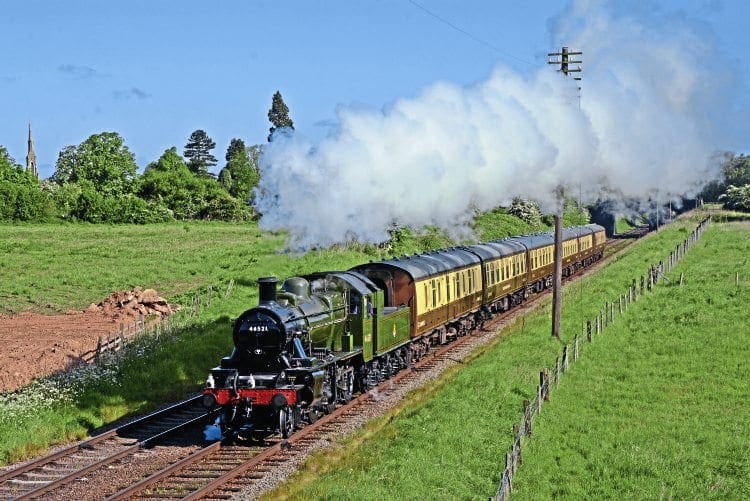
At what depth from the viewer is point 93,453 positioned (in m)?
19.8

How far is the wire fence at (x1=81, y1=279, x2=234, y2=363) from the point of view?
1184 inches

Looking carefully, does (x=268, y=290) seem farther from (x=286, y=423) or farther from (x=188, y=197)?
(x=188, y=197)

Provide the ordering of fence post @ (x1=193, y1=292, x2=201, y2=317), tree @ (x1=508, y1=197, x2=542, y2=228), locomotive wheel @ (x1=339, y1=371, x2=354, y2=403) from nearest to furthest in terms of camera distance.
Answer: locomotive wheel @ (x1=339, y1=371, x2=354, y2=403)
fence post @ (x1=193, y1=292, x2=201, y2=317)
tree @ (x1=508, y1=197, x2=542, y2=228)

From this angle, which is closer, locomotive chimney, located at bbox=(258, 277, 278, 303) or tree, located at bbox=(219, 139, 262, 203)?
locomotive chimney, located at bbox=(258, 277, 278, 303)

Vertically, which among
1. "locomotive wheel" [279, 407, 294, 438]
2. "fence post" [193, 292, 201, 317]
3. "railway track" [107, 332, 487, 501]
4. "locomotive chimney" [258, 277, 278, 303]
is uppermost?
"locomotive chimney" [258, 277, 278, 303]

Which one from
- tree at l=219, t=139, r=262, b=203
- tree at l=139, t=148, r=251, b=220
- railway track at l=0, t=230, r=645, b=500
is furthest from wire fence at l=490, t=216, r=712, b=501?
tree at l=219, t=139, r=262, b=203

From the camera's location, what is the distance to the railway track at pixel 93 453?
1744cm

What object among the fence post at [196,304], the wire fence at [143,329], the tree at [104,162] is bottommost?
the wire fence at [143,329]

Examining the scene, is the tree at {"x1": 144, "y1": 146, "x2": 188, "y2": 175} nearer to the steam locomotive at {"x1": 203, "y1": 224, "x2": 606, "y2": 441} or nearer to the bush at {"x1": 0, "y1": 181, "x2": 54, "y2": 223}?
the bush at {"x1": 0, "y1": 181, "x2": 54, "y2": 223}

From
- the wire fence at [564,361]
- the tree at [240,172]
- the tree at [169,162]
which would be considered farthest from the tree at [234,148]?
the wire fence at [564,361]

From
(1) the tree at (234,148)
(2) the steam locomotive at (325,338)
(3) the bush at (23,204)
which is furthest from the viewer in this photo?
(1) the tree at (234,148)

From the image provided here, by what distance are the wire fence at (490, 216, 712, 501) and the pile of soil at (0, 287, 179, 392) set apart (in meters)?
15.0

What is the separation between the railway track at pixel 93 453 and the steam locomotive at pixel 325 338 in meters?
1.49

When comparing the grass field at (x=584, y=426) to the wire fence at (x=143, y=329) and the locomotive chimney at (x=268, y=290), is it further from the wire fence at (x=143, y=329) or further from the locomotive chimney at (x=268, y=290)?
the wire fence at (x=143, y=329)
